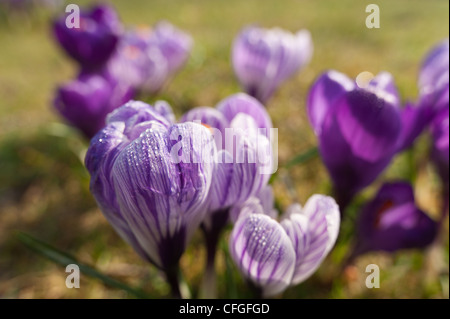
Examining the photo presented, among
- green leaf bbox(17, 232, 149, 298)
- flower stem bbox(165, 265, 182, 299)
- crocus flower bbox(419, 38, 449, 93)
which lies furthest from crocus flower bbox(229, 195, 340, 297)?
crocus flower bbox(419, 38, 449, 93)

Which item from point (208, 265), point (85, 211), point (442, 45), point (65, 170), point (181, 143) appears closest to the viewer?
point (181, 143)

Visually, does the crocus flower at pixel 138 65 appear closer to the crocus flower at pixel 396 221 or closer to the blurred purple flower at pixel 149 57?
the blurred purple flower at pixel 149 57

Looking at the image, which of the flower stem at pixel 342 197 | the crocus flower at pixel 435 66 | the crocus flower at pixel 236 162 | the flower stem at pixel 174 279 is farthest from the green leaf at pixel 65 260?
the crocus flower at pixel 435 66

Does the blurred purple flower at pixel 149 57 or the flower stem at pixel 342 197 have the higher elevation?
the blurred purple flower at pixel 149 57

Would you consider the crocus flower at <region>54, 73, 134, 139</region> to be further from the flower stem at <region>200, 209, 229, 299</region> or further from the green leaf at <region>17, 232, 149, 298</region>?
the flower stem at <region>200, 209, 229, 299</region>

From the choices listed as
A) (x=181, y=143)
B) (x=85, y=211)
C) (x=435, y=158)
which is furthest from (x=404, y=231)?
(x=85, y=211)

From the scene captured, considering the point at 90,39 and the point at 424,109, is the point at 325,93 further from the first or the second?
the point at 90,39
